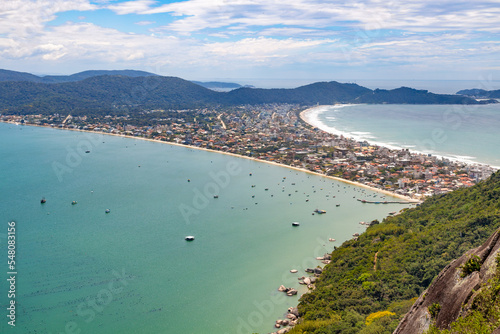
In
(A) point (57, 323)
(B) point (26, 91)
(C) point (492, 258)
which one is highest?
(B) point (26, 91)

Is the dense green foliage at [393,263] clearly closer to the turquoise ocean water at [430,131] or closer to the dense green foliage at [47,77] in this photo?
the turquoise ocean water at [430,131]

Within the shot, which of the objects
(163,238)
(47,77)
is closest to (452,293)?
(163,238)

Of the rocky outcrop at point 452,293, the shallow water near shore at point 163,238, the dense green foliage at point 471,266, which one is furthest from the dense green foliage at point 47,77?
the dense green foliage at point 471,266

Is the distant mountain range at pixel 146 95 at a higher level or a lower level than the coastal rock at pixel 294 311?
higher

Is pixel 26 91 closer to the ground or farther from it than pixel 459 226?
farther from it

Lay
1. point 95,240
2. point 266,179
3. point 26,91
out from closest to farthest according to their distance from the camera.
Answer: point 95,240, point 266,179, point 26,91

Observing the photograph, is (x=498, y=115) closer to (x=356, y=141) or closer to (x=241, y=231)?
(x=356, y=141)

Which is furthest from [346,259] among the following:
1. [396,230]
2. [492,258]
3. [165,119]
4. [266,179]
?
[165,119]
